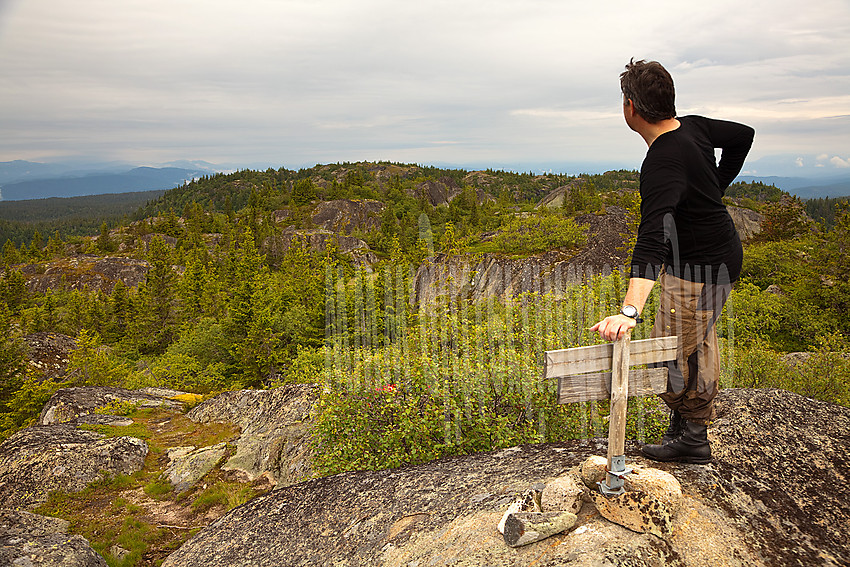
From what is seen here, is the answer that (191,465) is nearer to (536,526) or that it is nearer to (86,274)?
(536,526)

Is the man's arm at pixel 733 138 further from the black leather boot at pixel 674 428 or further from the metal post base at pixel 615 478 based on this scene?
the metal post base at pixel 615 478

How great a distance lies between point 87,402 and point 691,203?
2142 centimetres

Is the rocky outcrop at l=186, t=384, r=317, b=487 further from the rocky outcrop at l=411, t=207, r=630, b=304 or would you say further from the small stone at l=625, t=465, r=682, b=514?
the rocky outcrop at l=411, t=207, r=630, b=304

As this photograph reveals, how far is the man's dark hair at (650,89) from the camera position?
3760 millimetres

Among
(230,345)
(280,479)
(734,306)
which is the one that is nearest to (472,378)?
(280,479)

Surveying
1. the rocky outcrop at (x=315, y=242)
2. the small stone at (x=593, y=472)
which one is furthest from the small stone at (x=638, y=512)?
the rocky outcrop at (x=315, y=242)

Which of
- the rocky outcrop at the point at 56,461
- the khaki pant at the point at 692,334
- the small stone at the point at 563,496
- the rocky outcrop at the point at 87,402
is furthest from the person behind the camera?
the rocky outcrop at the point at 87,402

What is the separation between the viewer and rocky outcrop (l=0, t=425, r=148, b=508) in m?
11.5

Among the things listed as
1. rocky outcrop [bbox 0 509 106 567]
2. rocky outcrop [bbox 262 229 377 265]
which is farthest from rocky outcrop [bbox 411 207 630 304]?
rocky outcrop [bbox 262 229 377 265]

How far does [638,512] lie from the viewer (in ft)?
13.7

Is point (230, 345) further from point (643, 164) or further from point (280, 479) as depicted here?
point (643, 164)

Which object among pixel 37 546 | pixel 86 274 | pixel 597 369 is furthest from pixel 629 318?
pixel 86 274

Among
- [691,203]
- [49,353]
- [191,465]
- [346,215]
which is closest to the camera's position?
[691,203]

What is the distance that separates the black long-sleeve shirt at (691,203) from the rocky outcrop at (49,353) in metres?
38.1
